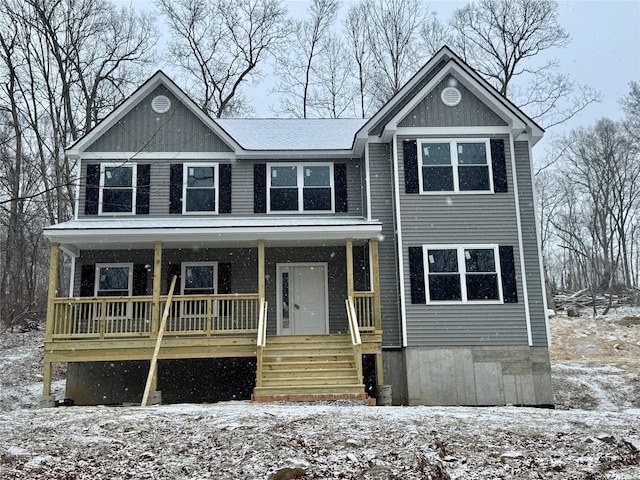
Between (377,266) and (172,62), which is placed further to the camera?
(172,62)

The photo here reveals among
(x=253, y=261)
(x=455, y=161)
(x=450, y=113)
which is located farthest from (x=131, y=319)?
(x=450, y=113)

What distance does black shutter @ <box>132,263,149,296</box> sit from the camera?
1467 centimetres

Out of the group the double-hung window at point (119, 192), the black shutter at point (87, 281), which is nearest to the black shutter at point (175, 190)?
the double-hung window at point (119, 192)

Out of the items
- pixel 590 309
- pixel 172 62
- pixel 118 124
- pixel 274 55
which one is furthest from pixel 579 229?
pixel 118 124

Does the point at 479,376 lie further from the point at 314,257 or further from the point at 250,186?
the point at 250,186

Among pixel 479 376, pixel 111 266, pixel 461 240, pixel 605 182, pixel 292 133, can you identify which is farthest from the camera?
pixel 605 182

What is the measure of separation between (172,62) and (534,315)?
908 inches

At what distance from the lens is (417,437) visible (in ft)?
23.4

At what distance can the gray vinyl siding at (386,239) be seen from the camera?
13.9 meters

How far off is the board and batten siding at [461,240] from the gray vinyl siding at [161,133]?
5.06 meters

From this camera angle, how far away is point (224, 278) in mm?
14875

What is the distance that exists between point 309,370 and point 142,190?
6.52 meters

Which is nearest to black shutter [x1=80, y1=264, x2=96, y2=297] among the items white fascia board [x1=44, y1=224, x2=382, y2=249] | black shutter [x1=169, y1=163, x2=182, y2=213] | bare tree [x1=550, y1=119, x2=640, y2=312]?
white fascia board [x1=44, y1=224, x2=382, y2=249]

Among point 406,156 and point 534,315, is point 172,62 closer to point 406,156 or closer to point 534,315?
point 406,156
